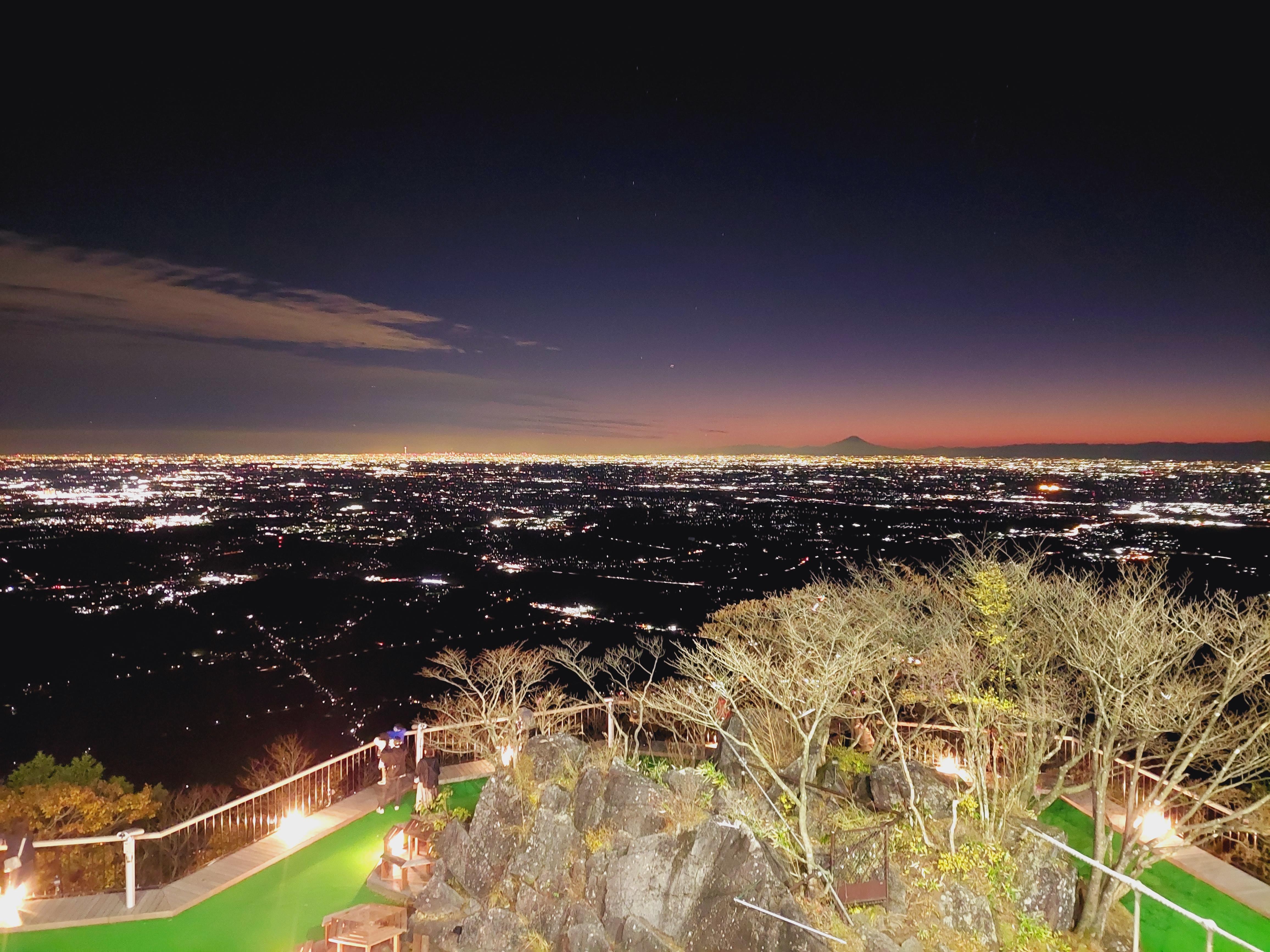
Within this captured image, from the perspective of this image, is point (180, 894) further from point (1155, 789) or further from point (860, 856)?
point (1155, 789)

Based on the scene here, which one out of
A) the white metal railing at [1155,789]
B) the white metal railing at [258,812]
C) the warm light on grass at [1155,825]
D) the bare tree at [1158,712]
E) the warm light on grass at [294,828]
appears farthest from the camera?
the warm light on grass at [294,828]

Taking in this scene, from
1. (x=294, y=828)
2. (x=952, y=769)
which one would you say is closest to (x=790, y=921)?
(x=952, y=769)

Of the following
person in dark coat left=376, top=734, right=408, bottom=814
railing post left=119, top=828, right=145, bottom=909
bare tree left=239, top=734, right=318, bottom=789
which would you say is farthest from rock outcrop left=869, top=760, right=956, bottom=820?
bare tree left=239, top=734, right=318, bottom=789

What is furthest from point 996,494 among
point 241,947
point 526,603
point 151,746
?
point 241,947

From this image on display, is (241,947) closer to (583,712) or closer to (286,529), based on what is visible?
(583,712)

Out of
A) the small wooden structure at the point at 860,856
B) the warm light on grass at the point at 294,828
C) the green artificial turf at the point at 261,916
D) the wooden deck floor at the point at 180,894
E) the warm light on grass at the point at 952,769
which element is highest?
the small wooden structure at the point at 860,856

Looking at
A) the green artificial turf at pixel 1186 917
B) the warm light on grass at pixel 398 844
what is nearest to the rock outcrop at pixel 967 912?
the green artificial turf at pixel 1186 917

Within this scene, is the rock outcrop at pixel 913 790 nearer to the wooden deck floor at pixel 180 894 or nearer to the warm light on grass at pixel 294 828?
the wooden deck floor at pixel 180 894
